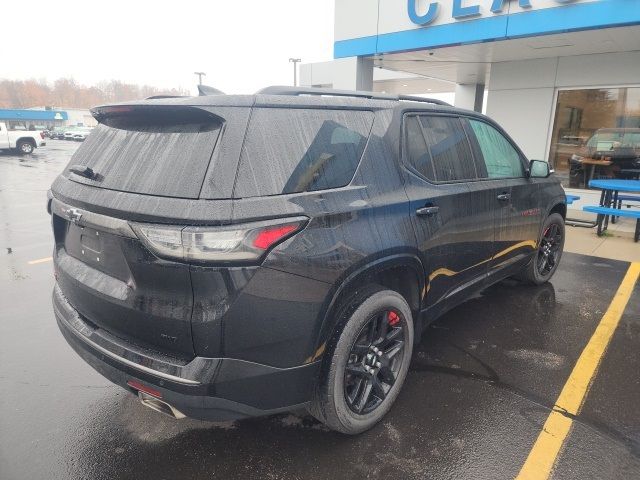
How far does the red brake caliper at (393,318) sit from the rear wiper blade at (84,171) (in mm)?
1784

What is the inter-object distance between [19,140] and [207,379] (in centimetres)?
2801

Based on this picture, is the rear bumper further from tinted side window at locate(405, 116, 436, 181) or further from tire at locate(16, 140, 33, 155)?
tire at locate(16, 140, 33, 155)

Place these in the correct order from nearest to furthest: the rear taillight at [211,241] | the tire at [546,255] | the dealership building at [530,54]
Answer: the rear taillight at [211,241], the tire at [546,255], the dealership building at [530,54]

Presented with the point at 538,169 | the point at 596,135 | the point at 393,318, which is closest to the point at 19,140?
the point at 596,135

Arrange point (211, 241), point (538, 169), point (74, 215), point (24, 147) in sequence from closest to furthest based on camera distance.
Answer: point (211, 241) < point (74, 215) < point (538, 169) < point (24, 147)

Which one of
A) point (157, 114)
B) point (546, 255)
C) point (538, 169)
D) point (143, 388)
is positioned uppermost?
point (157, 114)

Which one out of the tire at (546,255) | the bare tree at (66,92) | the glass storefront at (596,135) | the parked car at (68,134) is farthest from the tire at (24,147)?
the bare tree at (66,92)

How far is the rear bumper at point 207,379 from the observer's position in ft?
6.22

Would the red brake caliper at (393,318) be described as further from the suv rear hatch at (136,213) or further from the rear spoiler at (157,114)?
the rear spoiler at (157,114)

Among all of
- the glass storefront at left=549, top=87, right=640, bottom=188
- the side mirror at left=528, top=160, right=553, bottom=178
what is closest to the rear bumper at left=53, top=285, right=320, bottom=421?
the side mirror at left=528, top=160, right=553, bottom=178

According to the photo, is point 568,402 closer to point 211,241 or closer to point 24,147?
point 211,241

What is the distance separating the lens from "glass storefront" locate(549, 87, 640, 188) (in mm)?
9703

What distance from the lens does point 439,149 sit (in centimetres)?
310

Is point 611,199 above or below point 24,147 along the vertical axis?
above
